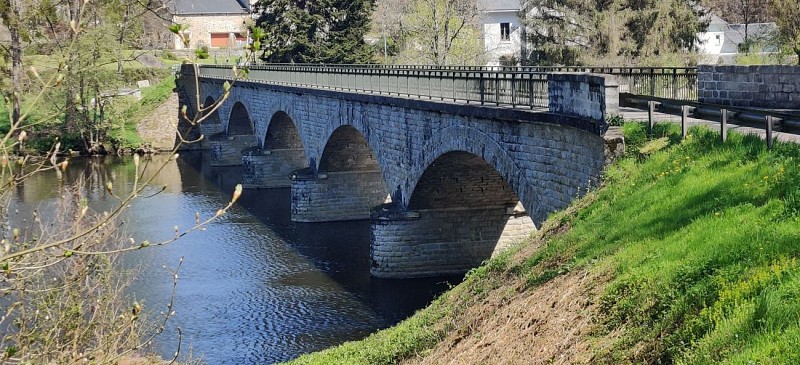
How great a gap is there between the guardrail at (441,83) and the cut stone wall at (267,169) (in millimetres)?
4600

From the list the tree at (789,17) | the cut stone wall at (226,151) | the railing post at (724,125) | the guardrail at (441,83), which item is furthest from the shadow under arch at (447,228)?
the cut stone wall at (226,151)

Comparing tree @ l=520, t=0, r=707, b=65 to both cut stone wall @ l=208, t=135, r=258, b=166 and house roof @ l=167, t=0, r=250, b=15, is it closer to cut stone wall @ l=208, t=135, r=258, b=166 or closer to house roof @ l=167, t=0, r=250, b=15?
cut stone wall @ l=208, t=135, r=258, b=166

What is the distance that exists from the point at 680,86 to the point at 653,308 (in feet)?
40.0

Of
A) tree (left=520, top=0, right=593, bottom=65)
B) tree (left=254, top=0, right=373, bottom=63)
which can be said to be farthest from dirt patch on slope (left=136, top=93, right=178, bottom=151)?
tree (left=520, top=0, right=593, bottom=65)

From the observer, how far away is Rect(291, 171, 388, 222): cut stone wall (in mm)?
41562

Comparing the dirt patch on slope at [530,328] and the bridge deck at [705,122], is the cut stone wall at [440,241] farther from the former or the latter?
the dirt patch on slope at [530,328]

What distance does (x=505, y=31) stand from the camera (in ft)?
247

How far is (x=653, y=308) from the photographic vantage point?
11000mm

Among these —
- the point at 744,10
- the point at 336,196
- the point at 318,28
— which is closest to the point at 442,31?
the point at 318,28

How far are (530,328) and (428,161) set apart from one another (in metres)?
15.9

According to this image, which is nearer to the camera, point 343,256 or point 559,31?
point 343,256

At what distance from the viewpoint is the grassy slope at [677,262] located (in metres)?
9.44

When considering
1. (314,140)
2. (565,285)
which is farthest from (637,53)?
(565,285)

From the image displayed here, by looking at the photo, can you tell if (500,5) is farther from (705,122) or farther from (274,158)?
(705,122)
